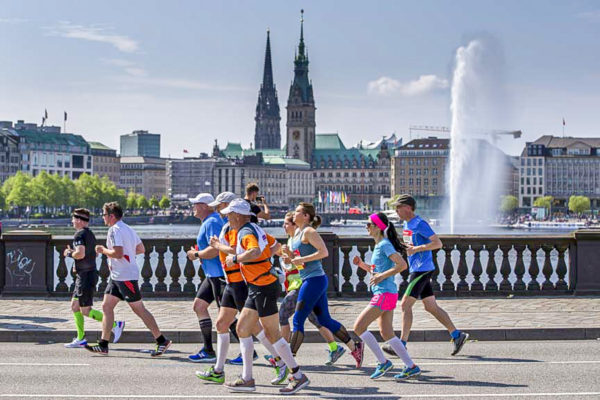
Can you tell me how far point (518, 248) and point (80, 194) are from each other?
510ft

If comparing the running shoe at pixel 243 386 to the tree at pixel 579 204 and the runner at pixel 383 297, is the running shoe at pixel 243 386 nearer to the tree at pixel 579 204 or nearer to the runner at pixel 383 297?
the runner at pixel 383 297

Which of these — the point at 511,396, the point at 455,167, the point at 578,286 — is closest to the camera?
the point at 511,396

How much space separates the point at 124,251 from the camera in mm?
13516

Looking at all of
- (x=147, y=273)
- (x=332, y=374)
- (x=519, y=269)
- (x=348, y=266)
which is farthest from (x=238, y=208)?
(x=519, y=269)

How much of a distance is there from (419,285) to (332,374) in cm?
177

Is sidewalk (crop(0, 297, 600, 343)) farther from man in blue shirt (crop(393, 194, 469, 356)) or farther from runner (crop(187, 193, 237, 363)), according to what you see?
runner (crop(187, 193, 237, 363))

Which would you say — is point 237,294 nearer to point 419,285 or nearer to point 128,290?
point 128,290

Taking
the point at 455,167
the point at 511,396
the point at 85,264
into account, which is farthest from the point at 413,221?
the point at 455,167

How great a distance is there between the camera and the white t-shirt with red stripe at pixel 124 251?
1345 cm

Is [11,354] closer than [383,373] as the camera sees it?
No

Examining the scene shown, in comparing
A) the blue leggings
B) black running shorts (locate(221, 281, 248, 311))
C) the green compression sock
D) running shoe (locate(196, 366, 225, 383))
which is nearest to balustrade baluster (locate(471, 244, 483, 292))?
the blue leggings

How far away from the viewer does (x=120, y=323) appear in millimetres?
14406

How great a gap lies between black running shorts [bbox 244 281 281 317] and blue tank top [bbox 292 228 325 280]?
57.8 inches

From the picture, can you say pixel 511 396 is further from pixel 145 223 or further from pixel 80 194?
pixel 145 223
